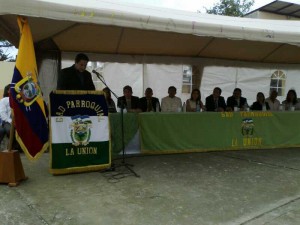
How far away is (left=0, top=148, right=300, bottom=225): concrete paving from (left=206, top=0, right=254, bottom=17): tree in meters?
25.4

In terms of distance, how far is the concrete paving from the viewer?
338 centimetres

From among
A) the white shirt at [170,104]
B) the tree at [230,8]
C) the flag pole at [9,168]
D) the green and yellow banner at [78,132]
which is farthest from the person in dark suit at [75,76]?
the tree at [230,8]

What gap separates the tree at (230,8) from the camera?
28938 mm

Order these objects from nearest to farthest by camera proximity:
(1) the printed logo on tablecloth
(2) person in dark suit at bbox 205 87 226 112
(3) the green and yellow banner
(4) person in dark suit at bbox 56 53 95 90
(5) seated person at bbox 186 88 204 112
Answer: (3) the green and yellow banner
(1) the printed logo on tablecloth
(4) person in dark suit at bbox 56 53 95 90
(5) seated person at bbox 186 88 204 112
(2) person in dark suit at bbox 205 87 226 112

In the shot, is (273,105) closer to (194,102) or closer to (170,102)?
(194,102)

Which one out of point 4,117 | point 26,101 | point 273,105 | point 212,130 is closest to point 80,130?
point 26,101

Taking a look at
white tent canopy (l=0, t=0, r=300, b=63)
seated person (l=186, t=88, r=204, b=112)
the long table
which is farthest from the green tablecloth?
white tent canopy (l=0, t=0, r=300, b=63)

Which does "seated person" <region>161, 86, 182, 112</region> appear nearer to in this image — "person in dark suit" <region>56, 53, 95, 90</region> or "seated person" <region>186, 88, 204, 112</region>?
"seated person" <region>186, 88, 204, 112</region>

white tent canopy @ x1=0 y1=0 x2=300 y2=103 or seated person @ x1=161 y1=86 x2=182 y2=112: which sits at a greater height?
white tent canopy @ x1=0 y1=0 x2=300 y2=103

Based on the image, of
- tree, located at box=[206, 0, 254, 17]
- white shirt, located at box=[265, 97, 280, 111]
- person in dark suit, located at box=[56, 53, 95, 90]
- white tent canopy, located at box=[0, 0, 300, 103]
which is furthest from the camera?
tree, located at box=[206, 0, 254, 17]

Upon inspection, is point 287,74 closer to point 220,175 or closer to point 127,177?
point 220,175

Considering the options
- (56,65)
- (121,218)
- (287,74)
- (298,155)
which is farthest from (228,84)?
(121,218)

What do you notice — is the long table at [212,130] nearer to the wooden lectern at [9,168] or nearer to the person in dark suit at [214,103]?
the person in dark suit at [214,103]

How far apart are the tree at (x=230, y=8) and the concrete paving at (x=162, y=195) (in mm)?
25380
